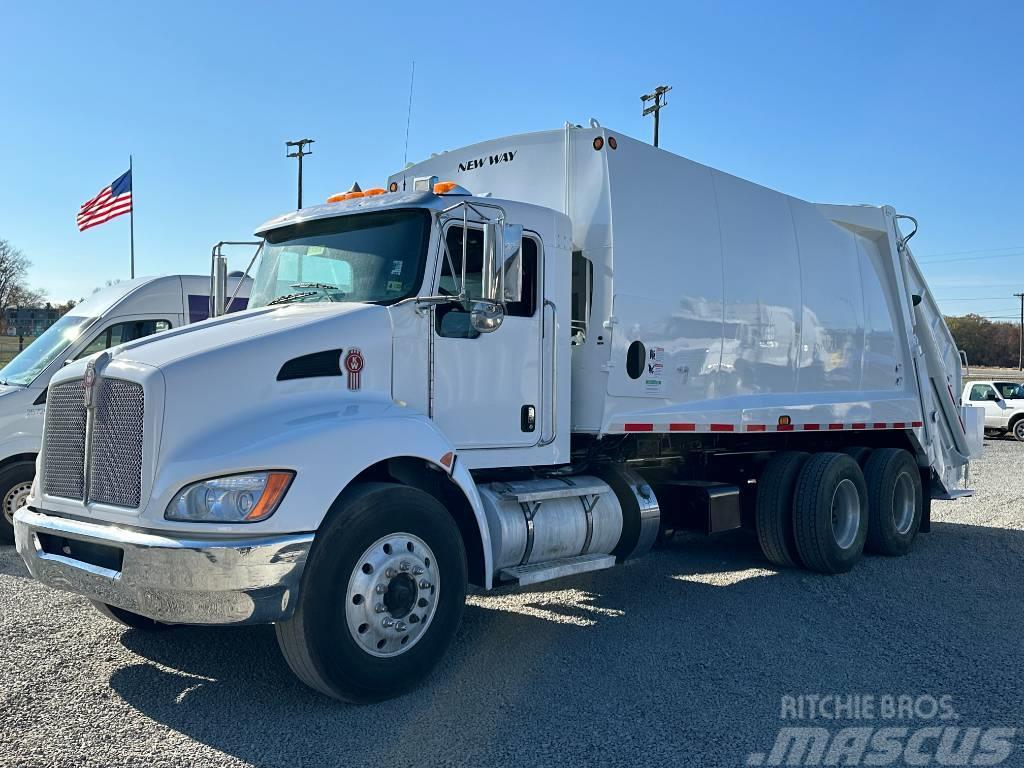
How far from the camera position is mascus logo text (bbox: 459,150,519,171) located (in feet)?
23.4

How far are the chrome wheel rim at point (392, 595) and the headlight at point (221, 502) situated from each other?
64 cm

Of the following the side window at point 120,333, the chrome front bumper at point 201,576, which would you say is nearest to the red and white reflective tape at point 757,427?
the chrome front bumper at point 201,576

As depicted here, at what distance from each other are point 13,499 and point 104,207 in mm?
17054

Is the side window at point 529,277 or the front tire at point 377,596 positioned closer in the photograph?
the front tire at point 377,596

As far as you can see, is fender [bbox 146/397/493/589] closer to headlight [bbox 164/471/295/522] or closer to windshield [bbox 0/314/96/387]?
headlight [bbox 164/471/295/522]

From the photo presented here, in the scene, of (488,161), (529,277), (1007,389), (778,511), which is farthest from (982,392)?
(529,277)

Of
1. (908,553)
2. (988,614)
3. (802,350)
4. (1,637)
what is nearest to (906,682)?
(988,614)

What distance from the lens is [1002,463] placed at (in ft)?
60.2

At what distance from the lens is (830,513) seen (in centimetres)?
812

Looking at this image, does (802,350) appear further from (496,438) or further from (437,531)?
(437,531)

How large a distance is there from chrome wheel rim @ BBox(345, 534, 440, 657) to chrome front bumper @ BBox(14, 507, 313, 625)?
398 mm

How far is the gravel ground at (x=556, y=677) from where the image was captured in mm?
4148

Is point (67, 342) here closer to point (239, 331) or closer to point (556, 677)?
point (239, 331)

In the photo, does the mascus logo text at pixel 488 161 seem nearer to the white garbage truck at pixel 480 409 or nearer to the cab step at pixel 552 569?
the white garbage truck at pixel 480 409
